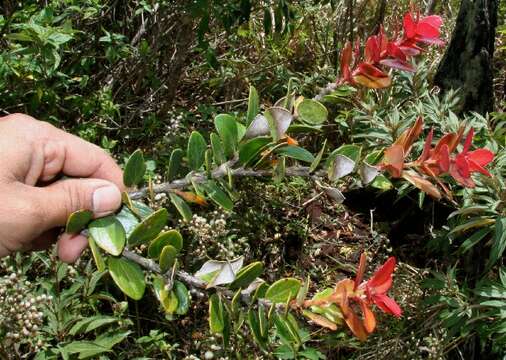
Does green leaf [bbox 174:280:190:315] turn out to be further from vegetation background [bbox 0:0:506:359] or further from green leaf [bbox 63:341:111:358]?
green leaf [bbox 63:341:111:358]

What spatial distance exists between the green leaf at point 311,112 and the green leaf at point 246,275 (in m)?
0.32

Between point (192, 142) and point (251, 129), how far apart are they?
16 centimetres

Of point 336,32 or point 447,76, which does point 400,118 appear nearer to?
point 447,76

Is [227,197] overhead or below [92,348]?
overhead

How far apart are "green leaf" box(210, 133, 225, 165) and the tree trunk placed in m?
1.84

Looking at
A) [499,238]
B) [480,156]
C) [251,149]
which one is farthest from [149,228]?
[499,238]

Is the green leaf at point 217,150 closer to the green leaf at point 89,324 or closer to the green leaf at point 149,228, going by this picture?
the green leaf at point 149,228

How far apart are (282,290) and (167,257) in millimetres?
243

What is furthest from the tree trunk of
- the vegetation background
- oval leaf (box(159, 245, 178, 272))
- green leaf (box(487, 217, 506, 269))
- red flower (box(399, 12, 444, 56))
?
oval leaf (box(159, 245, 178, 272))

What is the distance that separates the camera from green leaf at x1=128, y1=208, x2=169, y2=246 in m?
1.31

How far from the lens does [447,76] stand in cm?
310

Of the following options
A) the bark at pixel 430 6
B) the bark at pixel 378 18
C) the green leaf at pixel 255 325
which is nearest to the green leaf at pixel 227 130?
the green leaf at pixel 255 325

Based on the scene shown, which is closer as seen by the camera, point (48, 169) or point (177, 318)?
point (48, 169)

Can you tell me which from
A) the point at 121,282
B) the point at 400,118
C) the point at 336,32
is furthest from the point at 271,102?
the point at 121,282
